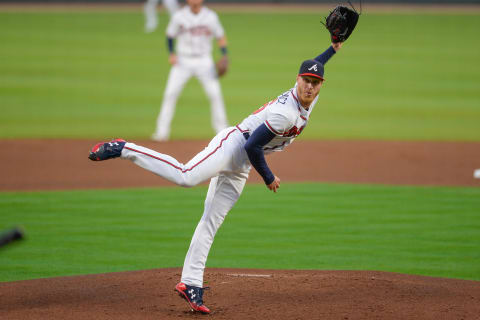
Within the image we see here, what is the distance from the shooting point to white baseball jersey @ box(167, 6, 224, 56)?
12.4 meters

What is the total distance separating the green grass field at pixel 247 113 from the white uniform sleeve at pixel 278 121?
2124mm

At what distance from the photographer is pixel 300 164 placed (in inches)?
451

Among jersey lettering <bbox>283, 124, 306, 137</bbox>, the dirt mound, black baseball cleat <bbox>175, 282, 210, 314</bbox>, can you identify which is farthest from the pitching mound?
the dirt mound

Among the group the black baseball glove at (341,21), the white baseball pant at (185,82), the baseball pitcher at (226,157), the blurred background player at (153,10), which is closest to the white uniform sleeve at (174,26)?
the white baseball pant at (185,82)

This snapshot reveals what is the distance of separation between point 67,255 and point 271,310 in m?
2.69

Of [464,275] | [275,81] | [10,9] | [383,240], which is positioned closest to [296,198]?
[383,240]

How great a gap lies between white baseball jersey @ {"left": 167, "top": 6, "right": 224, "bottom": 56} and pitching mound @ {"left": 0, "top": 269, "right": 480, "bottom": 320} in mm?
6479

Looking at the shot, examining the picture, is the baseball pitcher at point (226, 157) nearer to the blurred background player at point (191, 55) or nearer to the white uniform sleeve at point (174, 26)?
the blurred background player at point (191, 55)

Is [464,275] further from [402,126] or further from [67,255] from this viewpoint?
[402,126]

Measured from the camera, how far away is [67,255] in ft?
24.2

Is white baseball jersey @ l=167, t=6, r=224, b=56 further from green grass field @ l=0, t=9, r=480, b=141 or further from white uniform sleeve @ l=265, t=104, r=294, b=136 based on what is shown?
white uniform sleeve @ l=265, t=104, r=294, b=136

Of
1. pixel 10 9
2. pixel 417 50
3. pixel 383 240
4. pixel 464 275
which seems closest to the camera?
pixel 464 275

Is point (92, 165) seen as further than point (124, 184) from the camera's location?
Yes

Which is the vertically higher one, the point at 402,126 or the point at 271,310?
the point at 402,126
